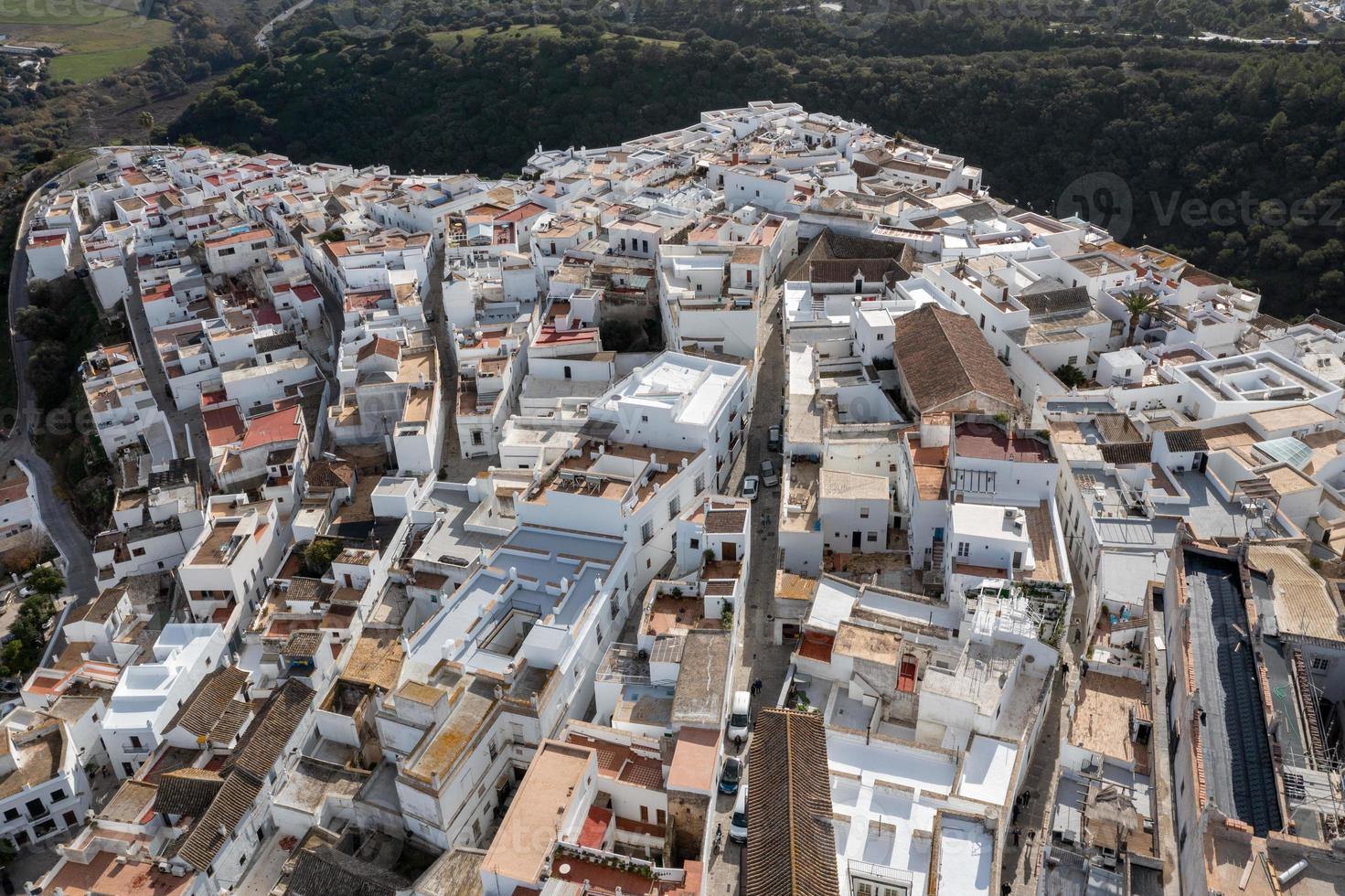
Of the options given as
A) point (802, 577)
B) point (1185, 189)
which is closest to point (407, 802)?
point (802, 577)

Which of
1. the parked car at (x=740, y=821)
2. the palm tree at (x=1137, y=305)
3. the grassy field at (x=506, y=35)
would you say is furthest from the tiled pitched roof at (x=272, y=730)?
the grassy field at (x=506, y=35)

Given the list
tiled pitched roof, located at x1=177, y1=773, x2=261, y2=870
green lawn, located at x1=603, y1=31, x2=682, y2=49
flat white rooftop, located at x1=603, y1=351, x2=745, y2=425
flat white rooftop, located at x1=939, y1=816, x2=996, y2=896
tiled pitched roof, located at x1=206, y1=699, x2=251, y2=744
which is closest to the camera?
flat white rooftop, located at x1=939, y1=816, x2=996, y2=896

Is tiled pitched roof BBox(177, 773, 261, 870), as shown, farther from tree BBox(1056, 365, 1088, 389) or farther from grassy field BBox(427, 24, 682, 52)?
grassy field BBox(427, 24, 682, 52)

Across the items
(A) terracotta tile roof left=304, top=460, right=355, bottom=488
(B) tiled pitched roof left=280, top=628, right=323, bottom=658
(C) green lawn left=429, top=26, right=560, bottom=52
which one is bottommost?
(B) tiled pitched roof left=280, top=628, right=323, bottom=658

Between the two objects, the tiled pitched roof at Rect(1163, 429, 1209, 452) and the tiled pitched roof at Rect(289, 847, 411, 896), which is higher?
the tiled pitched roof at Rect(1163, 429, 1209, 452)

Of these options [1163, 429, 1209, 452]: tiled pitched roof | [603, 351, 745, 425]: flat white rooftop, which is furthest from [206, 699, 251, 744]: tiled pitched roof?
[1163, 429, 1209, 452]: tiled pitched roof

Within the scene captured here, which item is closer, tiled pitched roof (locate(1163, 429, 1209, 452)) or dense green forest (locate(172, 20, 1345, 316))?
tiled pitched roof (locate(1163, 429, 1209, 452))

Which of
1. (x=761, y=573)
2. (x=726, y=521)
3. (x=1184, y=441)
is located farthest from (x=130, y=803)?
(x=1184, y=441)
